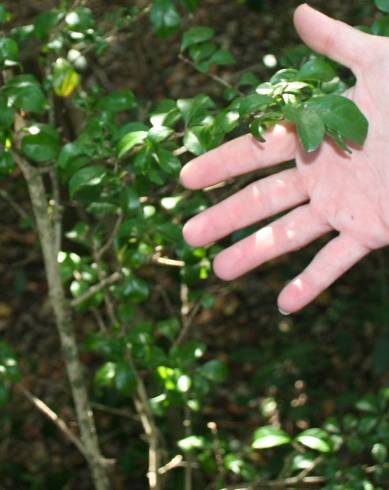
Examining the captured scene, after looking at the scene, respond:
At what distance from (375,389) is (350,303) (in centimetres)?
31

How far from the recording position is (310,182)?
1.66m

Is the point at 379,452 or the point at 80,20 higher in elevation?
the point at 80,20

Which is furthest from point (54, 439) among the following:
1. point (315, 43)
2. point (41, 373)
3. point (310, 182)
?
point (315, 43)

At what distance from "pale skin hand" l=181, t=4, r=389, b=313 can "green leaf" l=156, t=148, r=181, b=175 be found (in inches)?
3.2

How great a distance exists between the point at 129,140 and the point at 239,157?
0.78 ft

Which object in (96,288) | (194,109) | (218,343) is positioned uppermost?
(194,109)

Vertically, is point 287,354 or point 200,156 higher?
point 200,156

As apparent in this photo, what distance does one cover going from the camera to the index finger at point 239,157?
154 centimetres

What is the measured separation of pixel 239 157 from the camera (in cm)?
158

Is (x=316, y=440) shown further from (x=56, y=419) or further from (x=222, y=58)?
(x=222, y=58)

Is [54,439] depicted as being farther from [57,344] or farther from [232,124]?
[232,124]

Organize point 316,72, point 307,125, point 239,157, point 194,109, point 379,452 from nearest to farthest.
Result: point 307,125 → point 316,72 → point 194,109 → point 239,157 → point 379,452

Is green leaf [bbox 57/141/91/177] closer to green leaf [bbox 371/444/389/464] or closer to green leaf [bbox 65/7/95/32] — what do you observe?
green leaf [bbox 65/7/95/32]

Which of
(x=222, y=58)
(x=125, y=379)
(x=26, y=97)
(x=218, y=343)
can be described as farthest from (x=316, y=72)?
(x=218, y=343)
